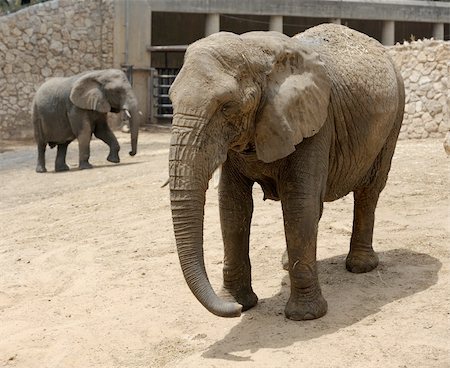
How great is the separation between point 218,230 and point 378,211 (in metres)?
1.68

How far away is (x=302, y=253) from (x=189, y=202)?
3.53 feet

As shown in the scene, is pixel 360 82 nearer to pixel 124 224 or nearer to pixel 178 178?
pixel 178 178

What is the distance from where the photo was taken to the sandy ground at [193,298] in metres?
4.74

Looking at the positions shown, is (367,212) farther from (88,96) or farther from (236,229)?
(88,96)

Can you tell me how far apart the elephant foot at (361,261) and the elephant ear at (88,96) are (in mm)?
8942

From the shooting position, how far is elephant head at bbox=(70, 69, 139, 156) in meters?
14.4

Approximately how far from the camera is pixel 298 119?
4.82 meters

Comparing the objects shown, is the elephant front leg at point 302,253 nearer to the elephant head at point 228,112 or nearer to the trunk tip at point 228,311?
the elephant head at point 228,112

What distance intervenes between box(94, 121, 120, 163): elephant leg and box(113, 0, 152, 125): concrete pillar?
702 cm

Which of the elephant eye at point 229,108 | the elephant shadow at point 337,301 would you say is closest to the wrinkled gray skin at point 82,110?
the elephant shadow at point 337,301

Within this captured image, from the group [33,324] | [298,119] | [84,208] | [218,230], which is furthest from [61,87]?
[298,119]

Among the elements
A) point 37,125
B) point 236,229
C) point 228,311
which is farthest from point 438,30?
point 228,311

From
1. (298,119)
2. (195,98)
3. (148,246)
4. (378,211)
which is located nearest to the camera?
(195,98)

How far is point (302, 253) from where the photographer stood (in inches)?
200
